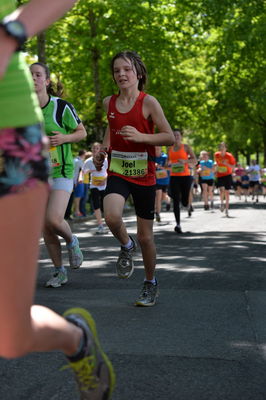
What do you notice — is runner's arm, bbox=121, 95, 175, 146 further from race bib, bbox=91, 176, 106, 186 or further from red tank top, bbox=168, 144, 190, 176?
race bib, bbox=91, 176, 106, 186

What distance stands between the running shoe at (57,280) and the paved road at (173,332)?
0.22 feet

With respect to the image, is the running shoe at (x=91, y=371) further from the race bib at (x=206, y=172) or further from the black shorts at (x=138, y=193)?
the race bib at (x=206, y=172)

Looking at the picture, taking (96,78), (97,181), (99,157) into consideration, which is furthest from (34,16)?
(96,78)

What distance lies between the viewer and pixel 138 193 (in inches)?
239

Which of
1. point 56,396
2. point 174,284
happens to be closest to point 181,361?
point 56,396

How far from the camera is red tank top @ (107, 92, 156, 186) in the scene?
601cm

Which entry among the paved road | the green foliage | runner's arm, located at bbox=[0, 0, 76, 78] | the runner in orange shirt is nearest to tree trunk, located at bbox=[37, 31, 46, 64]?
the green foliage

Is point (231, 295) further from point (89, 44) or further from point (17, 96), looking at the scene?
point (89, 44)

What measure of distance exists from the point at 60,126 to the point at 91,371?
4092mm

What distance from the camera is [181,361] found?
4.40 metres

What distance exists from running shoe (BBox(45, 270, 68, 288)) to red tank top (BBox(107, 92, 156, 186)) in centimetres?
176

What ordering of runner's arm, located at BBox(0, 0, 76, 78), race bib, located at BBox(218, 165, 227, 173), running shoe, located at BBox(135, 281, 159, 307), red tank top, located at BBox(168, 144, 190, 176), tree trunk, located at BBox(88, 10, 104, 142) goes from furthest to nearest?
tree trunk, located at BBox(88, 10, 104, 142), race bib, located at BBox(218, 165, 227, 173), red tank top, located at BBox(168, 144, 190, 176), running shoe, located at BBox(135, 281, 159, 307), runner's arm, located at BBox(0, 0, 76, 78)

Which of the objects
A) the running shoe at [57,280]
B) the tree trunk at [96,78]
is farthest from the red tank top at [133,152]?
the tree trunk at [96,78]

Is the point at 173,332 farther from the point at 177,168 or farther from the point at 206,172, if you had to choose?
the point at 206,172
